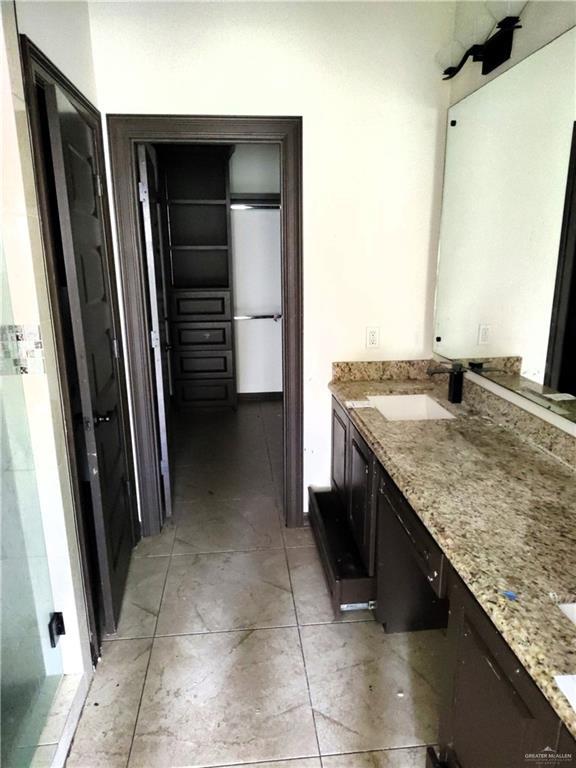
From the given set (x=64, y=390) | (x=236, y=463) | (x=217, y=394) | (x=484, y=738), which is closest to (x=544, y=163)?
(x=484, y=738)

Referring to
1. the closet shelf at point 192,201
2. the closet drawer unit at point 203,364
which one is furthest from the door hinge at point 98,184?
the closet drawer unit at point 203,364

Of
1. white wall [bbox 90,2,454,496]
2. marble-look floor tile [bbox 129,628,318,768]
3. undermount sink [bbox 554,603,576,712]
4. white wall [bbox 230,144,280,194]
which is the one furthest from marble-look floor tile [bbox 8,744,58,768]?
white wall [bbox 230,144,280,194]

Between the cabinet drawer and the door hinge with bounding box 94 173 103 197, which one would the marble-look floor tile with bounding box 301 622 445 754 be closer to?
the cabinet drawer

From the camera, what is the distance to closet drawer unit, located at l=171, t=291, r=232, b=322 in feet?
14.4

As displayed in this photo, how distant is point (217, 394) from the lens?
4.67m

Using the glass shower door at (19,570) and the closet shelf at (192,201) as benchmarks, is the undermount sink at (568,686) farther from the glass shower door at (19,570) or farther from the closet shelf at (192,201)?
the closet shelf at (192,201)

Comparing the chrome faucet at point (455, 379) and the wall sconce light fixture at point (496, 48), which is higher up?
the wall sconce light fixture at point (496, 48)

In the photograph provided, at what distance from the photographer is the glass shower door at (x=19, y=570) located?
137 cm

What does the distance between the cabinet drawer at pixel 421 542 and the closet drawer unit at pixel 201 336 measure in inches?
122

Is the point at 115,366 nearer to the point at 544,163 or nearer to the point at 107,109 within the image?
the point at 107,109

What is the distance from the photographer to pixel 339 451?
2434mm

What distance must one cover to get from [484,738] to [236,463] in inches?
104

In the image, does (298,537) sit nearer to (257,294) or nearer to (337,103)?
(337,103)

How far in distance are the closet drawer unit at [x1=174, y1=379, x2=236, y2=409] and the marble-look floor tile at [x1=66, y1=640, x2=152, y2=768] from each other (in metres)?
2.87
